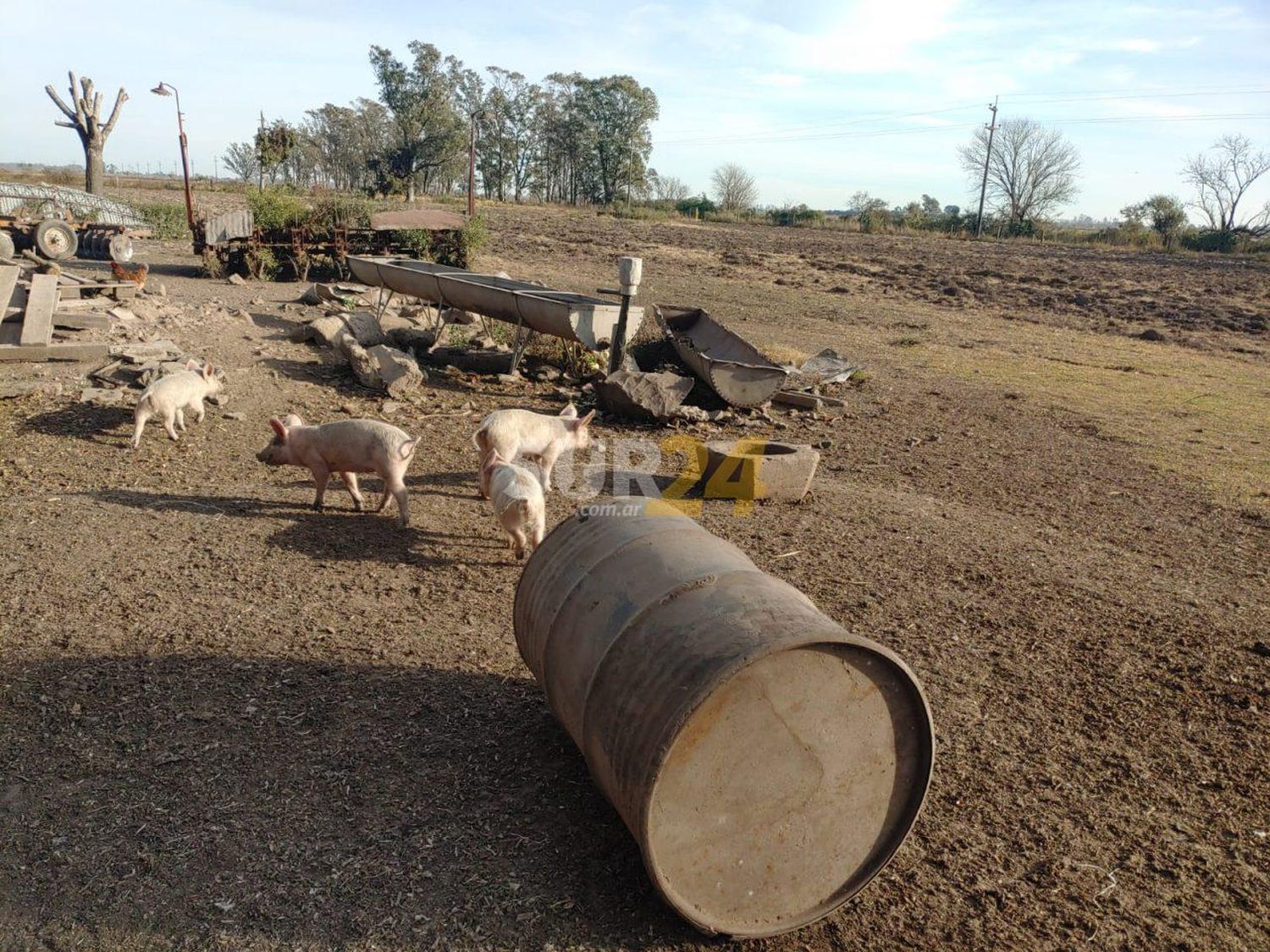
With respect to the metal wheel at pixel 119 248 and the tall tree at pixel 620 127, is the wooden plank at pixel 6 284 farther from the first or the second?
the tall tree at pixel 620 127

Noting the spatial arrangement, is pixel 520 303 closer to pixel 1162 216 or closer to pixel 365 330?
pixel 365 330

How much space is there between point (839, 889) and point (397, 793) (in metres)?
1.94

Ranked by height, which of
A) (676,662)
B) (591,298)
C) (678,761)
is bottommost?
(678,761)

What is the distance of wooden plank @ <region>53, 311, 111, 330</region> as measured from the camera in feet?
38.3

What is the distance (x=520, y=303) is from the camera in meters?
11.3

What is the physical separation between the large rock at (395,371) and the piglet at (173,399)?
231 centimetres

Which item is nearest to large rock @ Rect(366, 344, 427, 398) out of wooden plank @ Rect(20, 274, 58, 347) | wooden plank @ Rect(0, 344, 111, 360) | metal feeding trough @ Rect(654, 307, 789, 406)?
wooden plank @ Rect(0, 344, 111, 360)

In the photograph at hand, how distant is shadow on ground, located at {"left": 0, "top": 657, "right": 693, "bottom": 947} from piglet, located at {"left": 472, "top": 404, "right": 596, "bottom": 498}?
8.83ft

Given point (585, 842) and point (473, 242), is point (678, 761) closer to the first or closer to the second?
point (585, 842)

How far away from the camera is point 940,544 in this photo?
7.29 meters

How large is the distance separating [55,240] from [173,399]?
14850mm

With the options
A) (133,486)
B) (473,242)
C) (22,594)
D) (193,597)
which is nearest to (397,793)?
(193,597)

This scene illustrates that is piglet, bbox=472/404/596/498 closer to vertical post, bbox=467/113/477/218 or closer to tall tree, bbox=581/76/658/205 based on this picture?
vertical post, bbox=467/113/477/218

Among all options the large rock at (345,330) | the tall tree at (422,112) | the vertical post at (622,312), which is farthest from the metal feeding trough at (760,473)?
the tall tree at (422,112)
